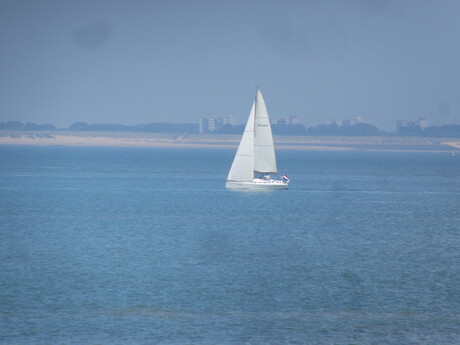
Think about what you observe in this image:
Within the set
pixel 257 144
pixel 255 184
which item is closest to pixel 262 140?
pixel 257 144

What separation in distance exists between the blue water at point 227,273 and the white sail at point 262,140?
19.3 feet

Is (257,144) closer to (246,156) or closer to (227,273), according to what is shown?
(246,156)

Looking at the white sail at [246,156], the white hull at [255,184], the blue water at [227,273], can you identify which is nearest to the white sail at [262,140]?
the white sail at [246,156]

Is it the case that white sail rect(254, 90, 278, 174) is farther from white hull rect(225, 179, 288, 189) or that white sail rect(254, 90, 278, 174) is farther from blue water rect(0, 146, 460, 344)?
blue water rect(0, 146, 460, 344)

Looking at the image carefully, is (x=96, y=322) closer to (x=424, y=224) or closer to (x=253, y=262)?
(x=253, y=262)

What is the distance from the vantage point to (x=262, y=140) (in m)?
82.9

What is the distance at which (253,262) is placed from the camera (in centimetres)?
4266

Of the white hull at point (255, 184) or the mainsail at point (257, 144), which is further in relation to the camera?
the white hull at point (255, 184)

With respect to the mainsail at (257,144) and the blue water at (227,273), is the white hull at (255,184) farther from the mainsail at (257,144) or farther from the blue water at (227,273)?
the blue water at (227,273)

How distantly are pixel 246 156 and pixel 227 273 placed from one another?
44445 mm

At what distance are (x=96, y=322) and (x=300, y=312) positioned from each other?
8.38 meters

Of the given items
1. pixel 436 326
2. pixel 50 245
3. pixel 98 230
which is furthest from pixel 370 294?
pixel 98 230

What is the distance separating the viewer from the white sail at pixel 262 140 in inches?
3248

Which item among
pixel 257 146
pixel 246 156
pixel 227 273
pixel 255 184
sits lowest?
pixel 227 273
